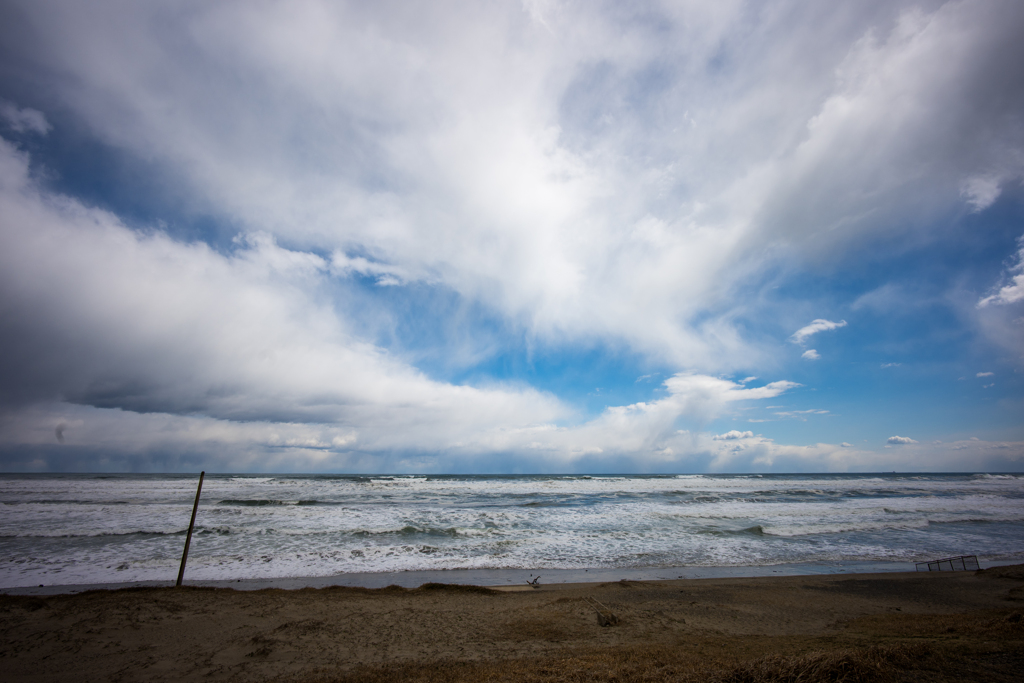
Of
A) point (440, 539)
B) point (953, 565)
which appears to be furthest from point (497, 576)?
point (953, 565)

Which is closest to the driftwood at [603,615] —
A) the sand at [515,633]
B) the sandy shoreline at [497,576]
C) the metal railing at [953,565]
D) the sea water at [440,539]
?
the sand at [515,633]

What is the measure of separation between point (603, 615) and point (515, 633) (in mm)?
1963

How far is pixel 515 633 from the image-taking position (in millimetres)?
7711

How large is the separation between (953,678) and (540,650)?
5.05 meters

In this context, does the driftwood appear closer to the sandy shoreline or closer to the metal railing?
the sandy shoreline

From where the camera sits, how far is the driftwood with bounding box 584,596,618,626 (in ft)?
27.3

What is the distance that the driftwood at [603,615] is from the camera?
8.31 meters

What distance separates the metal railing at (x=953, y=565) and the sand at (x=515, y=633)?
2157 millimetres

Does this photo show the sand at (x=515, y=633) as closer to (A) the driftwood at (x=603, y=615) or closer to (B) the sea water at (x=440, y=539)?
(A) the driftwood at (x=603, y=615)

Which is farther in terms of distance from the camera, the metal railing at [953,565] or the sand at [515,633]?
the metal railing at [953,565]

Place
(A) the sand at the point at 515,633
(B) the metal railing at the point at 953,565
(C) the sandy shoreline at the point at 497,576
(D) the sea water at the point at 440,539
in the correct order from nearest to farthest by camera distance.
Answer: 1. (A) the sand at the point at 515,633
2. (C) the sandy shoreline at the point at 497,576
3. (D) the sea water at the point at 440,539
4. (B) the metal railing at the point at 953,565

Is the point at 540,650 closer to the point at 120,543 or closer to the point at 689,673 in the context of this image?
the point at 689,673

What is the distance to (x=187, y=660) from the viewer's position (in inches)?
275

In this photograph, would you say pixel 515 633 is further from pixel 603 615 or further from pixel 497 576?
pixel 497 576
